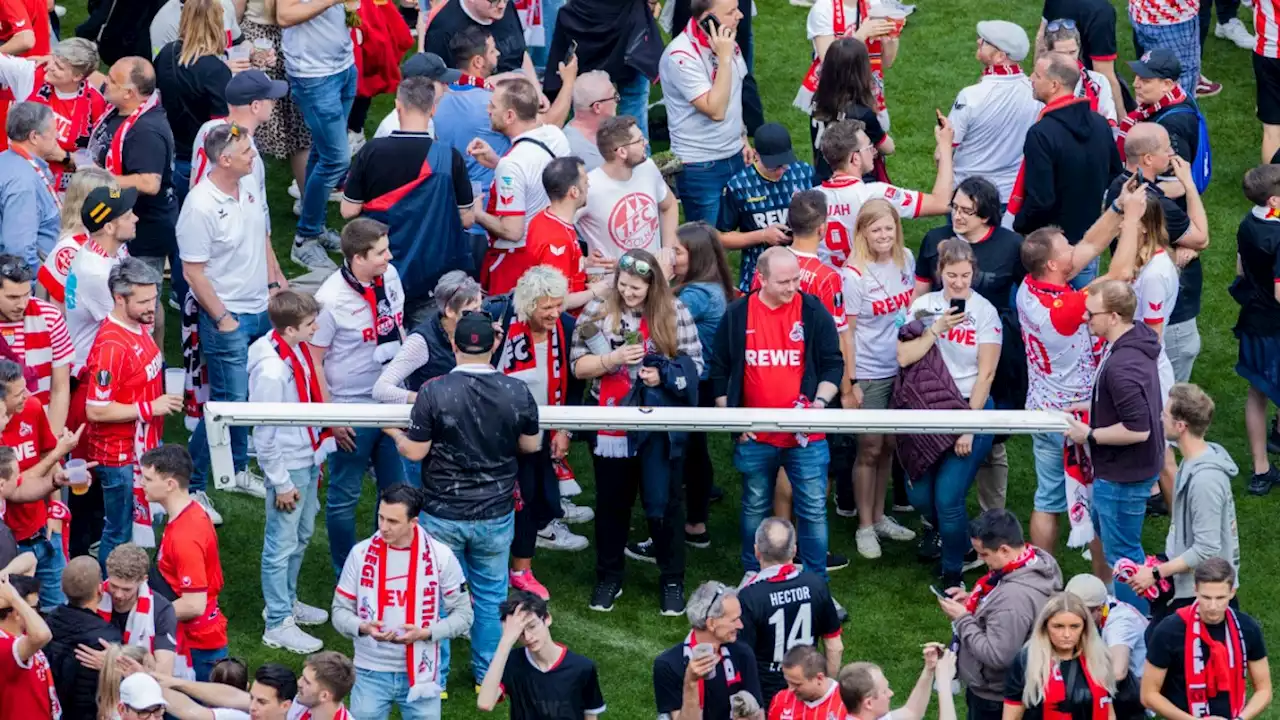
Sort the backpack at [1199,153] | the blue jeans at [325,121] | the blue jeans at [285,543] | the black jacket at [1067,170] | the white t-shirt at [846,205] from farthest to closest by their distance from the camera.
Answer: the blue jeans at [325,121] < the backpack at [1199,153] < the black jacket at [1067,170] < the white t-shirt at [846,205] < the blue jeans at [285,543]

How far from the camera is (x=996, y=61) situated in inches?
431

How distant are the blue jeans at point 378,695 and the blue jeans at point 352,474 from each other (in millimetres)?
1268

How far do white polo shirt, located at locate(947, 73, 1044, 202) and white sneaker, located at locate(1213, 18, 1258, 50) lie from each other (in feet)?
13.8

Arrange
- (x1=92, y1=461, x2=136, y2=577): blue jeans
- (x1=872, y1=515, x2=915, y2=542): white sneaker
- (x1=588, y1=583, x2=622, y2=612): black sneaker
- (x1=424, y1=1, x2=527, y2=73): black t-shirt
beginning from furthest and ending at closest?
(x1=424, y1=1, x2=527, y2=73): black t-shirt
(x1=872, y1=515, x2=915, y2=542): white sneaker
(x1=588, y1=583, x2=622, y2=612): black sneaker
(x1=92, y1=461, x2=136, y2=577): blue jeans

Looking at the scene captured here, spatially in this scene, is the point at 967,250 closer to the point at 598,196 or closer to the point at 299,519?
the point at 598,196

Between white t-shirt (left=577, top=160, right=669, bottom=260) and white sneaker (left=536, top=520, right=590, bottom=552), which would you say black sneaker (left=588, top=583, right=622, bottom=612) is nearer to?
white sneaker (left=536, top=520, right=590, bottom=552)

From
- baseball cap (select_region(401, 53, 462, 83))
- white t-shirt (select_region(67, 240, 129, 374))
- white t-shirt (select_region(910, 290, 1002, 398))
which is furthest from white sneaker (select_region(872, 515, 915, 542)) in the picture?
white t-shirt (select_region(67, 240, 129, 374))

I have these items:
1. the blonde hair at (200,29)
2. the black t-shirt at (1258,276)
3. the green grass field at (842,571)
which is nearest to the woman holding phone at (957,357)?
the green grass field at (842,571)

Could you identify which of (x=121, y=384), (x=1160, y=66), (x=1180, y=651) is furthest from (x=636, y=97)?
(x=1180, y=651)

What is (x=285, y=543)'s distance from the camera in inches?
353

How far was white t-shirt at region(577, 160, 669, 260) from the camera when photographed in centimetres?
985

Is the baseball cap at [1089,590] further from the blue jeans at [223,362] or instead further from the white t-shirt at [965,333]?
the blue jeans at [223,362]

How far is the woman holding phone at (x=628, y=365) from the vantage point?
897 centimetres

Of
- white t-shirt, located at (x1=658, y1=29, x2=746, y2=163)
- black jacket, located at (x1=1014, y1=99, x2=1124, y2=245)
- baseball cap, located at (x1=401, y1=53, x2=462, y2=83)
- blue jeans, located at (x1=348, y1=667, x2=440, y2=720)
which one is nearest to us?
blue jeans, located at (x1=348, y1=667, x2=440, y2=720)
